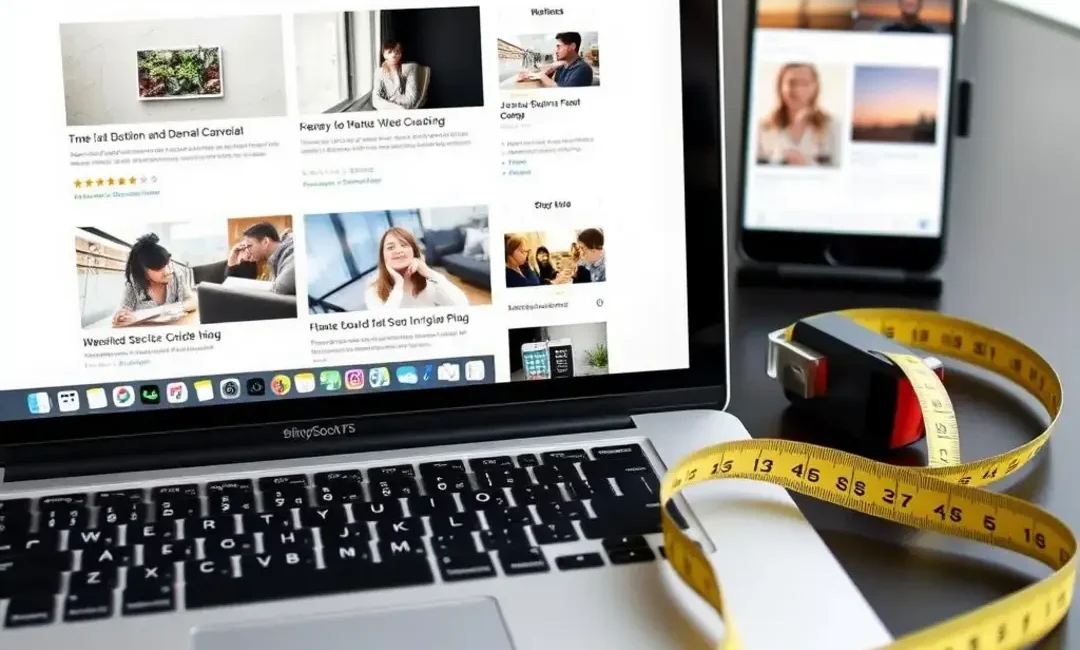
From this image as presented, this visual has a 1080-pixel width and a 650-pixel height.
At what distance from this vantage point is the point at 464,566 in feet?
2.04

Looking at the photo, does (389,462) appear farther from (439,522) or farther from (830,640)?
(830,640)

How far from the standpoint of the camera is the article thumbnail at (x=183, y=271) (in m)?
0.71

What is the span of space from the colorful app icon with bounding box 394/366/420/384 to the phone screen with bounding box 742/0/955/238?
1.40 ft

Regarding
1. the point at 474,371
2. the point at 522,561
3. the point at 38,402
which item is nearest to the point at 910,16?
the point at 474,371

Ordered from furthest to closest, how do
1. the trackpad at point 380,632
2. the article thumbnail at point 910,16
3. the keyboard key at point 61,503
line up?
the article thumbnail at point 910,16 → the keyboard key at point 61,503 → the trackpad at point 380,632

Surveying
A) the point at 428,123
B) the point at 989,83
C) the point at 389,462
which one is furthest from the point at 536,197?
the point at 989,83

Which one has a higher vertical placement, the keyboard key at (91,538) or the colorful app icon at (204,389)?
the colorful app icon at (204,389)

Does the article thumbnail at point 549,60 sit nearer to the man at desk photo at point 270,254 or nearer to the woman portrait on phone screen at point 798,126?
the man at desk photo at point 270,254

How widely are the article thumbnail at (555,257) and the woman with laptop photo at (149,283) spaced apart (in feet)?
0.65

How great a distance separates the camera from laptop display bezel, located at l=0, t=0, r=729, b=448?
2.39 ft

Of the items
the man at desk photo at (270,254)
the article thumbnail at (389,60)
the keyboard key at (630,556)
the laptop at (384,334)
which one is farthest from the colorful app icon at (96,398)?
the keyboard key at (630,556)

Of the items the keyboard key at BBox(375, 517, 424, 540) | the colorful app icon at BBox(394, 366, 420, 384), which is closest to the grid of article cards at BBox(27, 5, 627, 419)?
the colorful app icon at BBox(394, 366, 420, 384)

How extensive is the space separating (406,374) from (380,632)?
8.1 inches

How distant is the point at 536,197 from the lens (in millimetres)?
750
